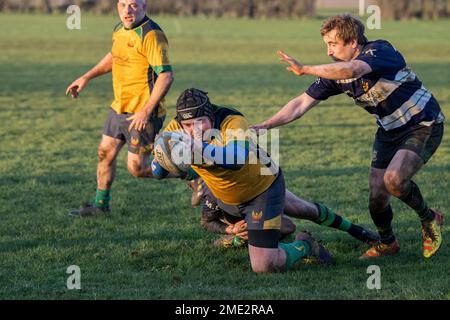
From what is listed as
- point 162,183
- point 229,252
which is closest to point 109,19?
point 162,183

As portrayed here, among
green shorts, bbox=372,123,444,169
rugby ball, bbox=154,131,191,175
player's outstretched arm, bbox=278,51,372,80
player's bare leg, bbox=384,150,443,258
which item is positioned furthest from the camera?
green shorts, bbox=372,123,444,169

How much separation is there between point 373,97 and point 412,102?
328 mm

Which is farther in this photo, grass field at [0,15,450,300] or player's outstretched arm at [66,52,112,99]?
player's outstretched arm at [66,52,112,99]

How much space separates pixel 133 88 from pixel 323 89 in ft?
7.28

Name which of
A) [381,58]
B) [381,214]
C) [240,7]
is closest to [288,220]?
[381,214]

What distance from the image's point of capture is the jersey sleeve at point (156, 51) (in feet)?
27.6

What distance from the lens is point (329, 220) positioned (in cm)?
738

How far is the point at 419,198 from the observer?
23.3 ft

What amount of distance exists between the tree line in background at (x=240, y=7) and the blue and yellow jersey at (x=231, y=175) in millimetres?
51837

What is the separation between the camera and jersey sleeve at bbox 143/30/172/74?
331 inches

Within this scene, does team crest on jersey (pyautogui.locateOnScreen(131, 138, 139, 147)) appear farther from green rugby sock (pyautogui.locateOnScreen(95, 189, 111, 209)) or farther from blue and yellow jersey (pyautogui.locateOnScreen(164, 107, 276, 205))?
blue and yellow jersey (pyautogui.locateOnScreen(164, 107, 276, 205))

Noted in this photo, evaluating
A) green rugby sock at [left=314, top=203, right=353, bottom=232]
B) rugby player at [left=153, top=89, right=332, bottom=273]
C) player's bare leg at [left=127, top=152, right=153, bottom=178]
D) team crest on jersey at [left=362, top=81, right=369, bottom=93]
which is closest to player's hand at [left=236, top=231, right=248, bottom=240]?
rugby player at [left=153, top=89, right=332, bottom=273]

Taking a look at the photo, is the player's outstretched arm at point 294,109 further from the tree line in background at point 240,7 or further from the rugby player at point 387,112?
the tree line in background at point 240,7

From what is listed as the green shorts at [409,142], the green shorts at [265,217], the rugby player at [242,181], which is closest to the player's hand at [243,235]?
the rugby player at [242,181]
